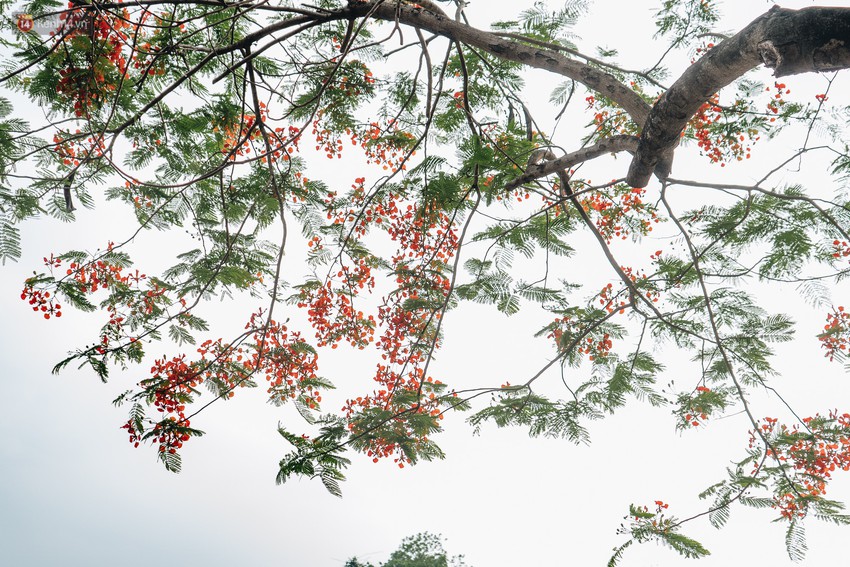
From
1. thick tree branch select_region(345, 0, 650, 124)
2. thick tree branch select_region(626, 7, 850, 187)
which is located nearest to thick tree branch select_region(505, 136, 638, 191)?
thick tree branch select_region(345, 0, 650, 124)

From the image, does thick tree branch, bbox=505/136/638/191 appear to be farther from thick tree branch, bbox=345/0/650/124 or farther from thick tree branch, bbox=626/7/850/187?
thick tree branch, bbox=626/7/850/187

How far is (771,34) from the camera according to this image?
1418mm

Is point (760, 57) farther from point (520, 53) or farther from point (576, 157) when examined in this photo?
point (520, 53)

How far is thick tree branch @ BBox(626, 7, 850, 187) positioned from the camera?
52.3 inches

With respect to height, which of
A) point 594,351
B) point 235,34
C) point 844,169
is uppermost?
point 235,34

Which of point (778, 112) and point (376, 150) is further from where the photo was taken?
point (376, 150)

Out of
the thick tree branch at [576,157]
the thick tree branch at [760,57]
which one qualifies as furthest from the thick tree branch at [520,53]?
the thick tree branch at [760,57]

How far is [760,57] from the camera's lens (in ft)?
4.89

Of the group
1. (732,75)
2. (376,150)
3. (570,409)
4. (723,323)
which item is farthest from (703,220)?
(376,150)

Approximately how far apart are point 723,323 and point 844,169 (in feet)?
2.81

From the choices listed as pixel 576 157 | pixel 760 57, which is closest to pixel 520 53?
pixel 576 157

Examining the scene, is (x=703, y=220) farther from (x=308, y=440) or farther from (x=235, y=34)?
(x=235, y=34)

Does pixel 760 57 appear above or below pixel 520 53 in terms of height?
below

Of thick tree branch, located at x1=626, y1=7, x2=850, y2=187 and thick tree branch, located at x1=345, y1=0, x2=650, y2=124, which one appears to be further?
thick tree branch, located at x1=345, y1=0, x2=650, y2=124
